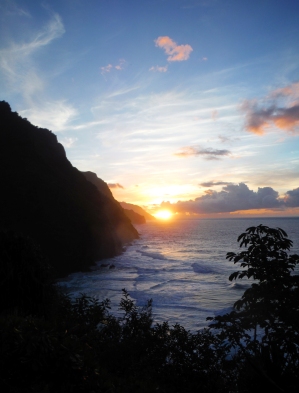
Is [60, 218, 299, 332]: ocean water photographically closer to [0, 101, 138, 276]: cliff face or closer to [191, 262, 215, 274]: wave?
[191, 262, 215, 274]: wave

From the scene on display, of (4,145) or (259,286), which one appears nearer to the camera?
(259,286)

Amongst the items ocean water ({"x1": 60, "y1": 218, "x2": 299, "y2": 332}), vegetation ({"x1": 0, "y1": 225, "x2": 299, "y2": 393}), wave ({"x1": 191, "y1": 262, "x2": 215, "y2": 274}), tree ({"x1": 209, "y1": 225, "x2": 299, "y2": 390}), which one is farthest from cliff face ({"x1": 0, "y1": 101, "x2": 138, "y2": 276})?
tree ({"x1": 209, "y1": 225, "x2": 299, "y2": 390})

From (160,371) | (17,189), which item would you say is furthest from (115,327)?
(17,189)

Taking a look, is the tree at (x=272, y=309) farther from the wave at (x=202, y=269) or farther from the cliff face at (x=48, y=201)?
the wave at (x=202, y=269)

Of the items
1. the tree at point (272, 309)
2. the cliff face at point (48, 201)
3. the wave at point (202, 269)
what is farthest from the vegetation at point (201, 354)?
the wave at point (202, 269)

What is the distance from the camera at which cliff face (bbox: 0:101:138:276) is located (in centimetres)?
4088

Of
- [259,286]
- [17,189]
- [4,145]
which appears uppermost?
[4,145]

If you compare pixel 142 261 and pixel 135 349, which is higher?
pixel 135 349

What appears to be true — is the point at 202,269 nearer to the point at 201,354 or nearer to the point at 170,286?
the point at 170,286

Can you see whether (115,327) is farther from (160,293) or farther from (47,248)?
(47,248)

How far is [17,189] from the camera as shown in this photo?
145 feet

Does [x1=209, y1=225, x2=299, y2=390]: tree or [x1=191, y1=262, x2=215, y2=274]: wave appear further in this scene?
[x1=191, y1=262, x2=215, y2=274]: wave

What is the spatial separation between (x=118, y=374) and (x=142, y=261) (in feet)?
148

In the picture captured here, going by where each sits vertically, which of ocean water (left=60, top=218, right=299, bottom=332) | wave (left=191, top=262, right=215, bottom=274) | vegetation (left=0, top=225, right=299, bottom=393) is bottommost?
wave (left=191, top=262, right=215, bottom=274)
